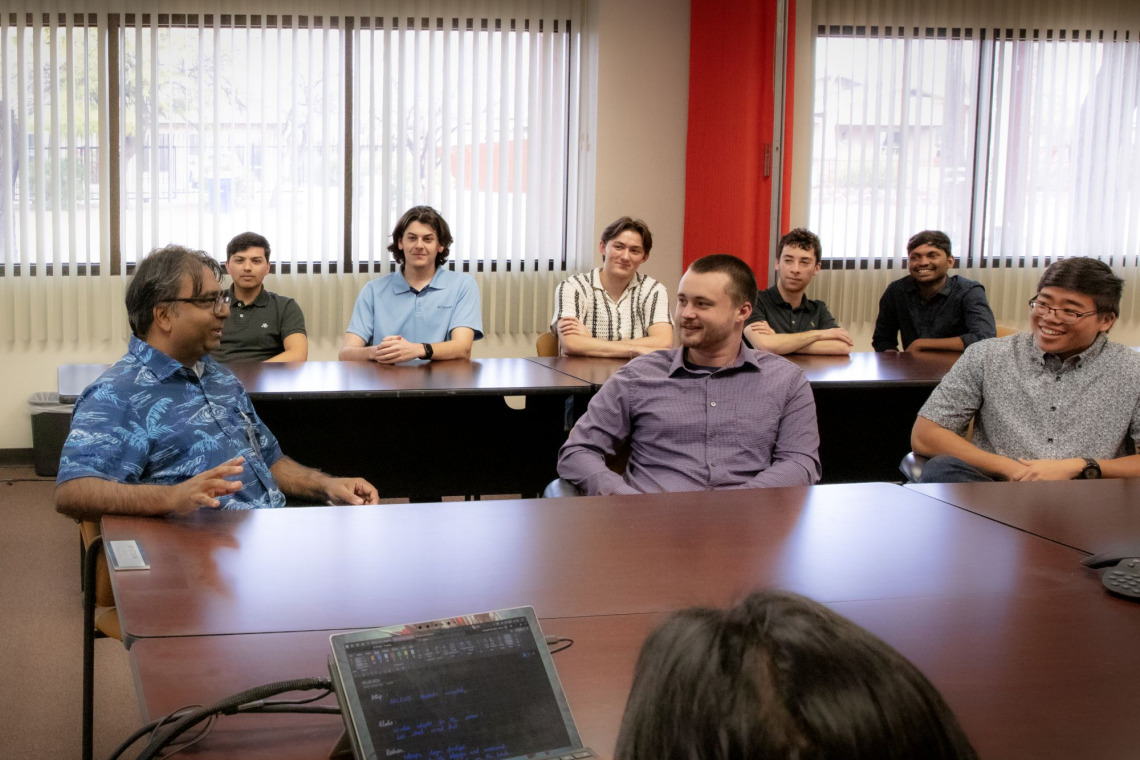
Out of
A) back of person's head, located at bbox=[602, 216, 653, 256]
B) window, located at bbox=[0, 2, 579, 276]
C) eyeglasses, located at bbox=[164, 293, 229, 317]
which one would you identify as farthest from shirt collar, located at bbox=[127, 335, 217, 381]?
window, located at bbox=[0, 2, 579, 276]

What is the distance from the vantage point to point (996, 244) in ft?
23.4

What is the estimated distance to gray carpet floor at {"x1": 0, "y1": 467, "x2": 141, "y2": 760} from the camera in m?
2.89

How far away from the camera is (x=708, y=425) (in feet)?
10.2

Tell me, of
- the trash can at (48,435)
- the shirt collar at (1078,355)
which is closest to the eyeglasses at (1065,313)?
the shirt collar at (1078,355)

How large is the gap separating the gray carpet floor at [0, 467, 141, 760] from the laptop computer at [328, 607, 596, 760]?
1428mm

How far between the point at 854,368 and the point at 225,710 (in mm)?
3553

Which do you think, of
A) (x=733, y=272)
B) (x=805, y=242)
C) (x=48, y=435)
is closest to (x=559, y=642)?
(x=733, y=272)

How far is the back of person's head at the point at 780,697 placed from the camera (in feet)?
1.87

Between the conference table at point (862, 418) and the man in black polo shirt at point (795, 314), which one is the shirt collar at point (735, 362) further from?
the man in black polo shirt at point (795, 314)

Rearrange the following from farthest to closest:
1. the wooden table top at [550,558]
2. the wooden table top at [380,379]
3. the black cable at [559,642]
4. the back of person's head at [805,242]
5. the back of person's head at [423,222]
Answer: the back of person's head at [805,242] → the back of person's head at [423,222] → the wooden table top at [380,379] → the wooden table top at [550,558] → the black cable at [559,642]

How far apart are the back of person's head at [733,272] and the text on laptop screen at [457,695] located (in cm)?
204

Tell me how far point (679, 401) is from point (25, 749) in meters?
1.87

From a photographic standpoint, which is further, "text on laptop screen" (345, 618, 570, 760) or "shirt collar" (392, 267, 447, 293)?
"shirt collar" (392, 267, 447, 293)

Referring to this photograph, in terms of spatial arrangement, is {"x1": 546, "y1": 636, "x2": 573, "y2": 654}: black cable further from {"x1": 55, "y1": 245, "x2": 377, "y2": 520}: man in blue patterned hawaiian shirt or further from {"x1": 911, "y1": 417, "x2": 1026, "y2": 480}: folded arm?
{"x1": 911, "y1": 417, "x2": 1026, "y2": 480}: folded arm
